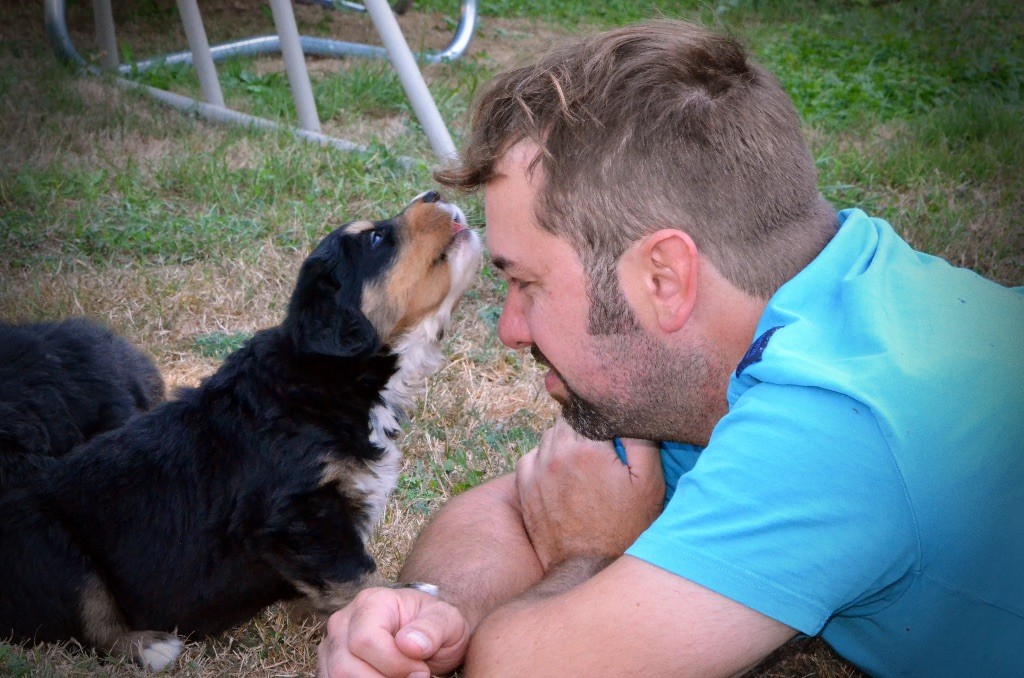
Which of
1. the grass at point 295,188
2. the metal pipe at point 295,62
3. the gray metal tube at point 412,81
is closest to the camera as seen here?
the grass at point 295,188

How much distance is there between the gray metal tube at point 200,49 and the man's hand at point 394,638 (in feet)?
15.9

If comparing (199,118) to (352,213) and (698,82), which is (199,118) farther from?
(698,82)

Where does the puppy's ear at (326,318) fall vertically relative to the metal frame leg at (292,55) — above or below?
below

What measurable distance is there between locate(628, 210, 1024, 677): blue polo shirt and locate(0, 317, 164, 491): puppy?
6.60ft

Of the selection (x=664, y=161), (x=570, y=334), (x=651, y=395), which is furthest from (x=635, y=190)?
(x=651, y=395)

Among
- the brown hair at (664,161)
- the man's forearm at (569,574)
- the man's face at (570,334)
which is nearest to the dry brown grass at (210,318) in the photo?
the man's forearm at (569,574)

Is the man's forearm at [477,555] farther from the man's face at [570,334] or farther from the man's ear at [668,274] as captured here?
the man's ear at [668,274]

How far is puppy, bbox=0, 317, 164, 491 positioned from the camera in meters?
2.82

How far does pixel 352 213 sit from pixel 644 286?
330 centimetres

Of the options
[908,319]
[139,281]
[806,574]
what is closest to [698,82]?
[908,319]

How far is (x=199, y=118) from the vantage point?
248 inches

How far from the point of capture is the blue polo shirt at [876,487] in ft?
5.01

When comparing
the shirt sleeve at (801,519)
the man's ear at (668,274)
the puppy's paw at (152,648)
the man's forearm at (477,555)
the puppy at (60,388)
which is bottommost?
the puppy's paw at (152,648)

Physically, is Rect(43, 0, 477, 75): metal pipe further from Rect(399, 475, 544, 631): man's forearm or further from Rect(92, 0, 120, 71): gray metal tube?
Rect(399, 475, 544, 631): man's forearm
